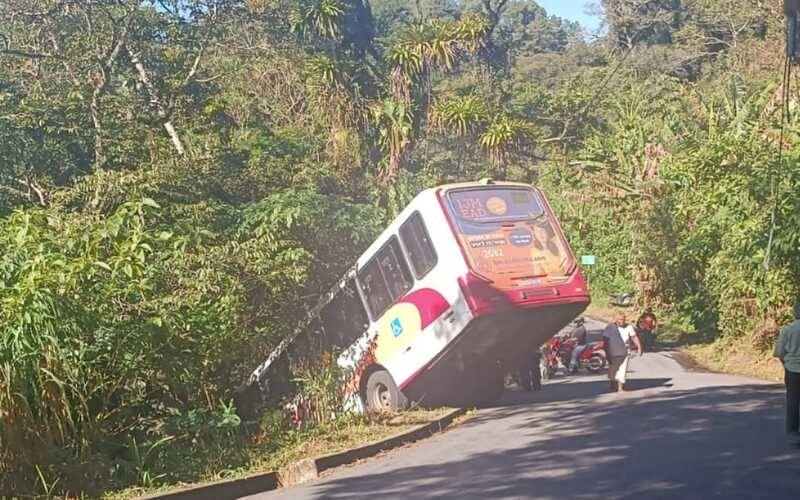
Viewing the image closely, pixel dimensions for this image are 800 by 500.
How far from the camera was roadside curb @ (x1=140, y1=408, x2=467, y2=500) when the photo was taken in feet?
32.3

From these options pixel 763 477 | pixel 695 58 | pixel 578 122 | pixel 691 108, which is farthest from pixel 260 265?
pixel 695 58

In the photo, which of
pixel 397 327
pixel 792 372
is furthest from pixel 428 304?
pixel 792 372

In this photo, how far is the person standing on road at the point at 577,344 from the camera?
82.5 ft

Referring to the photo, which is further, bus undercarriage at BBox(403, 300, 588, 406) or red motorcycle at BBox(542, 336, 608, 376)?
red motorcycle at BBox(542, 336, 608, 376)

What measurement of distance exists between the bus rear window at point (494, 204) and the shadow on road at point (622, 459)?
3256 millimetres

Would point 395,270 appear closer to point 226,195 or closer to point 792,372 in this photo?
point 792,372

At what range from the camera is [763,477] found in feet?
28.1

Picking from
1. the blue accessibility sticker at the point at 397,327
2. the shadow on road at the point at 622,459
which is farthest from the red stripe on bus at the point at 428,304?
the shadow on road at the point at 622,459

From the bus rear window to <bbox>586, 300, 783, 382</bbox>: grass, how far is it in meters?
6.41

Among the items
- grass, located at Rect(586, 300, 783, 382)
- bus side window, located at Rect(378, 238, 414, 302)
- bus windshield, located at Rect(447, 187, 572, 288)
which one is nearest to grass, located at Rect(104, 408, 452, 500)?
bus side window, located at Rect(378, 238, 414, 302)

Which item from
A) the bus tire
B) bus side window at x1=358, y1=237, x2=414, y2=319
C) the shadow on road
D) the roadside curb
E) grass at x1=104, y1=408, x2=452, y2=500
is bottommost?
the shadow on road

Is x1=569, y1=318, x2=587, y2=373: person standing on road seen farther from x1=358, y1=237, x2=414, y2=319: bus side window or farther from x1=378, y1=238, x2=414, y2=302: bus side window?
x1=378, y1=238, x2=414, y2=302: bus side window

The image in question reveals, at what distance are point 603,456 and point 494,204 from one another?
6.76m

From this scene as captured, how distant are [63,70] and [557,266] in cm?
1478
